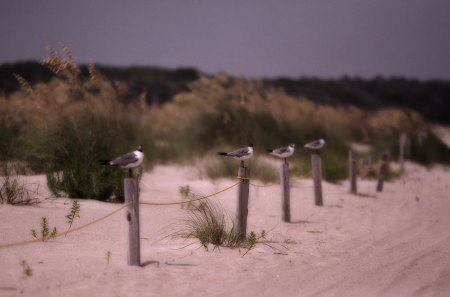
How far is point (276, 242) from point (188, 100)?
403 inches

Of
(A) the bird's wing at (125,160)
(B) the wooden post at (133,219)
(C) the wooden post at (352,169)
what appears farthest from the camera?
(C) the wooden post at (352,169)

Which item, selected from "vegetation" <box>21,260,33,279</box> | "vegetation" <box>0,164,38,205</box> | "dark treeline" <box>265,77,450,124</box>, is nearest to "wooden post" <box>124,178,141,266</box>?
"vegetation" <box>21,260,33,279</box>

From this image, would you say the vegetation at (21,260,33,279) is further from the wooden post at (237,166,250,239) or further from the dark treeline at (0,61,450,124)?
the dark treeline at (0,61,450,124)

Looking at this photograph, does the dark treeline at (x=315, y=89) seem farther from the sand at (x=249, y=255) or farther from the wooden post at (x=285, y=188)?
the wooden post at (x=285, y=188)


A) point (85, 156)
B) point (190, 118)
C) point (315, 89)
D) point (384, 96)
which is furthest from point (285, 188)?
point (384, 96)

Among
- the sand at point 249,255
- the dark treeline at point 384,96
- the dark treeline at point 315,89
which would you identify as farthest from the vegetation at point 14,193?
the dark treeline at point 384,96

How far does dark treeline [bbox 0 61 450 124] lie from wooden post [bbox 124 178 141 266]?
35.8 m

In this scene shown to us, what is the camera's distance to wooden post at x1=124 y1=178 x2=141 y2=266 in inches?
210

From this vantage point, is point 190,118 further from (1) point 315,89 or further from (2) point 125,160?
(1) point 315,89

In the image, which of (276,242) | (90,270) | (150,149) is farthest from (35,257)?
(150,149)

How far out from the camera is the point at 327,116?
62.3 ft

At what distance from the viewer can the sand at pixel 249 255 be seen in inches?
200

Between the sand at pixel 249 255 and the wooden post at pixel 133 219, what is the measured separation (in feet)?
0.54

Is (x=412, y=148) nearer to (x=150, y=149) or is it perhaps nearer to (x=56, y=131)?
(x=150, y=149)
